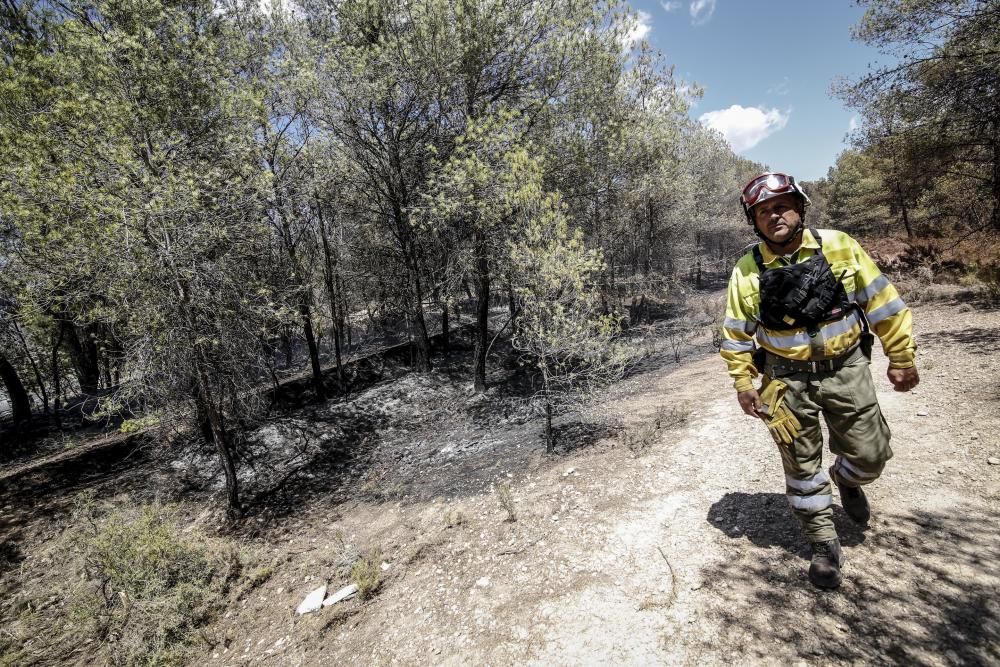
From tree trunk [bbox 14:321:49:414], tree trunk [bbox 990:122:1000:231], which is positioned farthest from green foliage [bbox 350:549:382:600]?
tree trunk [bbox 990:122:1000:231]

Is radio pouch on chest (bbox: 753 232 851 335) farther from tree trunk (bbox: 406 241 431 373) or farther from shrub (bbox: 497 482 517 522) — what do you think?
tree trunk (bbox: 406 241 431 373)

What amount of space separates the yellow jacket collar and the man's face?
0.34 ft

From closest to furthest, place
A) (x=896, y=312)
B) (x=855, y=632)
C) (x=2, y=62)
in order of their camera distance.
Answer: (x=855, y=632) < (x=896, y=312) < (x=2, y=62)

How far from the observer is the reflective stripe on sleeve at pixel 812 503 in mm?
2646

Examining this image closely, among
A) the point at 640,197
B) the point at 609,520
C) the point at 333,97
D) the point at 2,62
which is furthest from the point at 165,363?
the point at 640,197

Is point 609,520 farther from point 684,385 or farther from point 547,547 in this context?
point 684,385

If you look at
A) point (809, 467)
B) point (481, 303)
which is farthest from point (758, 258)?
→ point (481, 303)

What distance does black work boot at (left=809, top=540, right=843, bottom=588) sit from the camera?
103 inches

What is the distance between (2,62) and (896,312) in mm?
14608

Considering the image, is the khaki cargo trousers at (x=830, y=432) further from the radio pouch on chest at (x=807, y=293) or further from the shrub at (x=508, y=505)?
the shrub at (x=508, y=505)

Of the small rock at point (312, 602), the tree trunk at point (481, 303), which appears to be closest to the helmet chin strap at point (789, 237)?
the small rock at point (312, 602)

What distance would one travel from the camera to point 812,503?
267cm

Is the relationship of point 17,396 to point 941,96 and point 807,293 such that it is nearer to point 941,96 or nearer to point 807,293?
point 807,293

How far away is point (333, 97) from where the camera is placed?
10219mm
